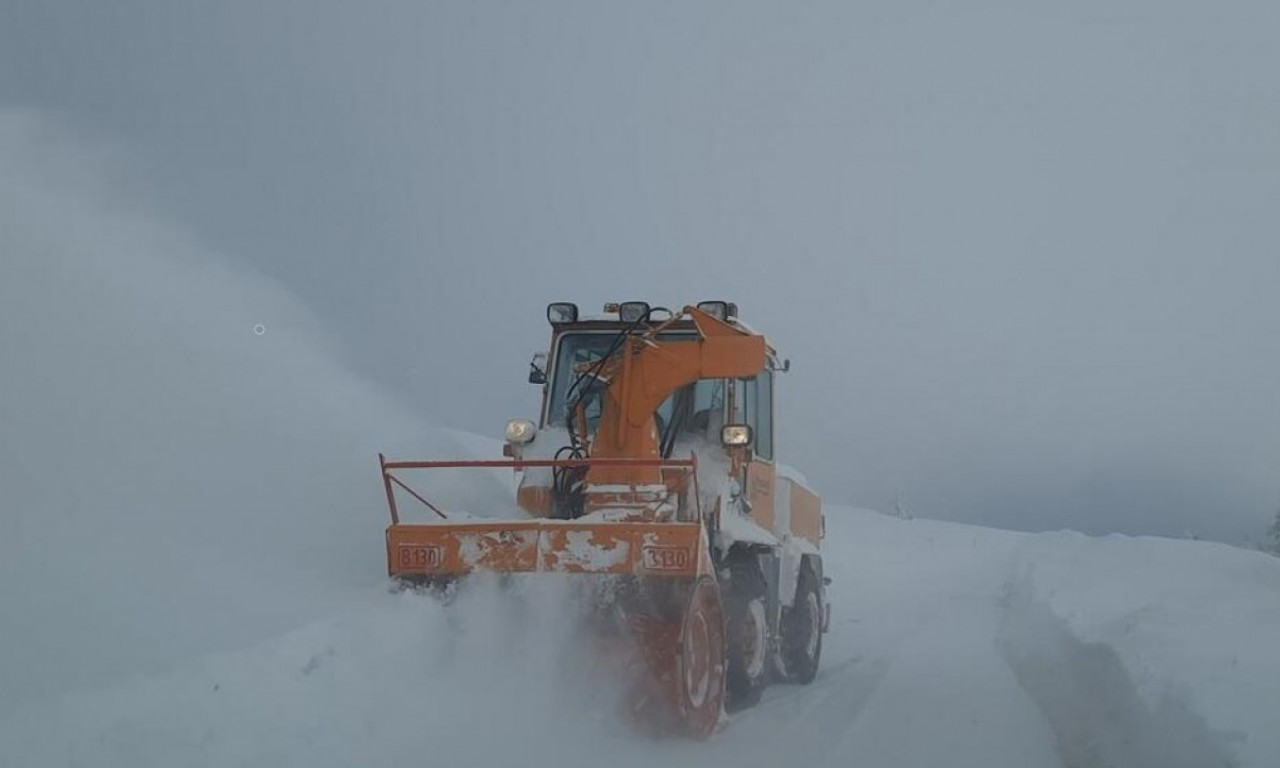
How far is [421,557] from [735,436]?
3.14 m

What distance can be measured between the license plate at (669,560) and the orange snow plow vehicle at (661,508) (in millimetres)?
10

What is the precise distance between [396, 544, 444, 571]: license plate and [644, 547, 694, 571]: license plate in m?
1.53

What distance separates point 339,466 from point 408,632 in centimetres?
694

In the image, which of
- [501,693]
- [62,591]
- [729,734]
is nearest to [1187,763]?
[729,734]

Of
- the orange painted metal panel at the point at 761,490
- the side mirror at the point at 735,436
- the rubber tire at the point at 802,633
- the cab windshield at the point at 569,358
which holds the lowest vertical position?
the rubber tire at the point at 802,633

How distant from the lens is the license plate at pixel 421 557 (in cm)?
876

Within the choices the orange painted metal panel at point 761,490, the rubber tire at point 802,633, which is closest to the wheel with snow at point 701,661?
the orange painted metal panel at point 761,490

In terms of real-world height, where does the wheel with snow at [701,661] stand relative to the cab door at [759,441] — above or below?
below

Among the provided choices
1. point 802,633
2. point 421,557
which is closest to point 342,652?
point 421,557

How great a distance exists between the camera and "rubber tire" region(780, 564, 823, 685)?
13141 mm

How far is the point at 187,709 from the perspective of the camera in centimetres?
634

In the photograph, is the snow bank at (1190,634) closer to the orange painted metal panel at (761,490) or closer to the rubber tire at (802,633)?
the rubber tire at (802,633)

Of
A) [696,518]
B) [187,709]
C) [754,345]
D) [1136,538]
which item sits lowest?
[1136,538]

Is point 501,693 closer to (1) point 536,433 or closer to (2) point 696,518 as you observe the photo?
(2) point 696,518
